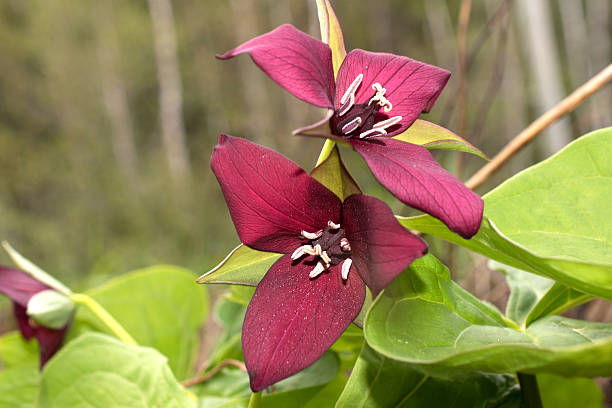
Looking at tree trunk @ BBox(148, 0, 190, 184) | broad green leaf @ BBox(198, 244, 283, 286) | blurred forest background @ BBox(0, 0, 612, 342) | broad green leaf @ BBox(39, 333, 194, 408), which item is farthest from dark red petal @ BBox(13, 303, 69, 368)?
tree trunk @ BBox(148, 0, 190, 184)

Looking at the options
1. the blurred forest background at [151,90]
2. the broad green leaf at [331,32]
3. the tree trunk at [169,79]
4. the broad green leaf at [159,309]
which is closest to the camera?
the broad green leaf at [331,32]

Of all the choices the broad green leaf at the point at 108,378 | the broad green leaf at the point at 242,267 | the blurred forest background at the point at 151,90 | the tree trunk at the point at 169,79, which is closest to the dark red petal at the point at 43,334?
the broad green leaf at the point at 108,378

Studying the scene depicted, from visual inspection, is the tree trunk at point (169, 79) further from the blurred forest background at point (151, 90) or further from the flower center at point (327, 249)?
the flower center at point (327, 249)

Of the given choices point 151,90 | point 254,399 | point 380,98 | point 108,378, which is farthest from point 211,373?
point 151,90

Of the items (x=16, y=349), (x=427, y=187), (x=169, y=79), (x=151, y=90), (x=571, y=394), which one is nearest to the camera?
(x=427, y=187)

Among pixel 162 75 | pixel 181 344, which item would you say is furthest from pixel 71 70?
pixel 181 344

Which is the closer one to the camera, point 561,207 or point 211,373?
point 561,207

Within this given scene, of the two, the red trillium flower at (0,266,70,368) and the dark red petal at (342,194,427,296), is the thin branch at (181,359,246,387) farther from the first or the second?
the dark red petal at (342,194,427,296)

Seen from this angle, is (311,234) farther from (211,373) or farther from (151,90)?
(151,90)
